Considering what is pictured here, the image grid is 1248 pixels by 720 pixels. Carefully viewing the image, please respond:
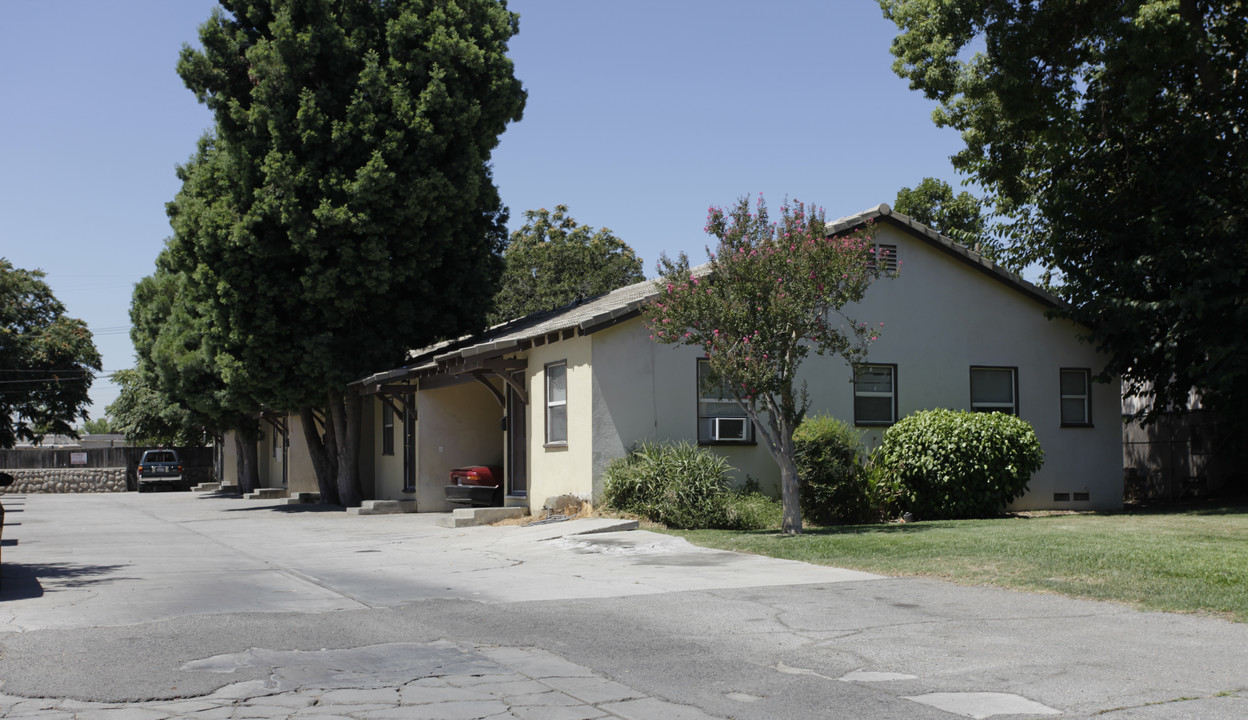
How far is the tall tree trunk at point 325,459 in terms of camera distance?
28141 millimetres

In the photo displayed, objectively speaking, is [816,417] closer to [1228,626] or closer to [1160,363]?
[1160,363]

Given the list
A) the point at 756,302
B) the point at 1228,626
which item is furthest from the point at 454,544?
the point at 1228,626

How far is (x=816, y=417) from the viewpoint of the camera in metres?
19.1

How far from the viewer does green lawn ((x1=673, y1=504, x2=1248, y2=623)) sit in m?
9.39

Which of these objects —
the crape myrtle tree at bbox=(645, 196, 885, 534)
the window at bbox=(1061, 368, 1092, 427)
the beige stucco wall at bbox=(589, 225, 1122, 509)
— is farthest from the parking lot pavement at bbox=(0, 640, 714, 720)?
the window at bbox=(1061, 368, 1092, 427)

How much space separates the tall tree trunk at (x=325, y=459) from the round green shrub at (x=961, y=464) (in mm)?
15534

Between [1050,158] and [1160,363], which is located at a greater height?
[1050,158]

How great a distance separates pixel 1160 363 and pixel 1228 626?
14828mm

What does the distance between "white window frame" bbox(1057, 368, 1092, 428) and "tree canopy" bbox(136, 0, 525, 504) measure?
13.4 metres

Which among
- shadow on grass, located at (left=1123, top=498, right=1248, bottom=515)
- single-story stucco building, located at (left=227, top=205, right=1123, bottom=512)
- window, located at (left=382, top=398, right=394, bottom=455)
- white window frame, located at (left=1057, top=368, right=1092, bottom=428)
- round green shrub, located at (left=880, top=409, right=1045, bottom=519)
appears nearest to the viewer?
single-story stucco building, located at (left=227, top=205, right=1123, bottom=512)

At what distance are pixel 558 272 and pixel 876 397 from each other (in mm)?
28477

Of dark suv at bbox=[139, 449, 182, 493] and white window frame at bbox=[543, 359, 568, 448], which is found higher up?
white window frame at bbox=[543, 359, 568, 448]

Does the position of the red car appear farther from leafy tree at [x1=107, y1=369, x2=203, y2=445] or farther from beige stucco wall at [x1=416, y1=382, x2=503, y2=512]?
leafy tree at [x1=107, y1=369, x2=203, y2=445]

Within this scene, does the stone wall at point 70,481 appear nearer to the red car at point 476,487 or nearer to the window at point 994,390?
the red car at point 476,487
